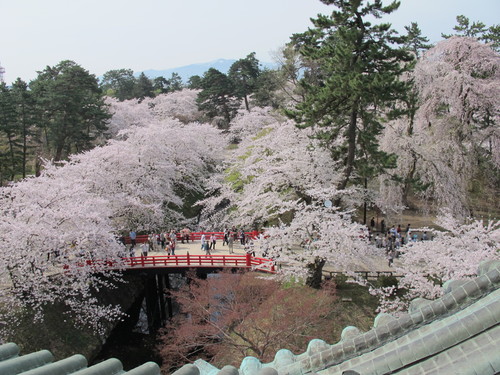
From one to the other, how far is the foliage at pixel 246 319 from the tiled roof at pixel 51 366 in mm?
11196

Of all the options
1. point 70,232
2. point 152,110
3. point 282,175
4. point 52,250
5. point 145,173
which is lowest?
point 52,250

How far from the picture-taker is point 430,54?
29516mm

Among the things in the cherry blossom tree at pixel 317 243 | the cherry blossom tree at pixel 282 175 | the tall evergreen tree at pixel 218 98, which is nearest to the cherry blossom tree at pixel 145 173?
the cherry blossom tree at pixel 282 175

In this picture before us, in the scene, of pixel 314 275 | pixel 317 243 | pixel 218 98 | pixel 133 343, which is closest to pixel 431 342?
pixel 317 243

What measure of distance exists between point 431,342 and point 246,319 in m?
14.8

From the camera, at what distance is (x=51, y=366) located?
4.15 meters

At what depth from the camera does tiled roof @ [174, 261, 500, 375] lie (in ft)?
11.1

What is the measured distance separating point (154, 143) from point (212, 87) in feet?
76.4

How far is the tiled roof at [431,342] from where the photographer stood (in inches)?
134

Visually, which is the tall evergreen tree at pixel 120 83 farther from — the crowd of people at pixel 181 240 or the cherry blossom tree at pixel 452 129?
the cherry blossom tree at pixel 452 129

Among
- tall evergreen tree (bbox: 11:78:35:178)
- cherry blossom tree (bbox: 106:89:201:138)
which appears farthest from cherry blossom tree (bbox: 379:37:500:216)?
cherry blossom tree (bbox: 106:89:201:138)

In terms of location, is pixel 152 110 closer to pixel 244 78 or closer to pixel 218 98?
pixel 218 98

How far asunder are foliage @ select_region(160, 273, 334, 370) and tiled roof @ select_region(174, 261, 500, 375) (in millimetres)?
11233

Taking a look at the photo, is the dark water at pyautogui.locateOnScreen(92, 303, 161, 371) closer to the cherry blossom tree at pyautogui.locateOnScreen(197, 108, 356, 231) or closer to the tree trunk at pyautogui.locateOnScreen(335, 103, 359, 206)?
the cherry blossom tree at pyautogui.locateOnScreen(197, 108, 356, 231)
